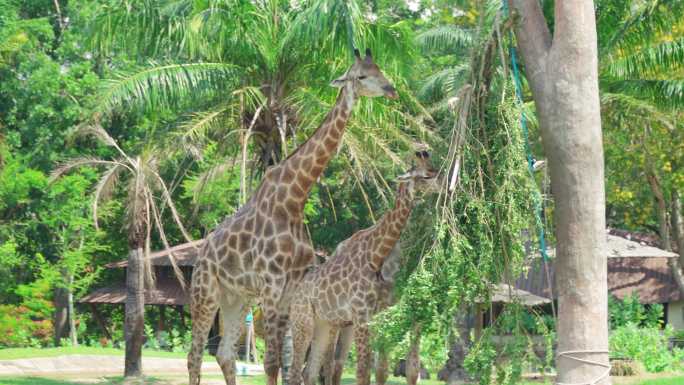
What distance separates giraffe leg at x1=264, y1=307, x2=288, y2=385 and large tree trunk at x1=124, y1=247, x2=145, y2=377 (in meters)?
5.85

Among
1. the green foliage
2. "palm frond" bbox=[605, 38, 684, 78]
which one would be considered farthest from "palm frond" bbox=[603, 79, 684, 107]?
the green foliage

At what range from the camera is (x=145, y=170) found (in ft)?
52.8

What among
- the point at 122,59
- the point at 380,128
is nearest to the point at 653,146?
the point at 380,128

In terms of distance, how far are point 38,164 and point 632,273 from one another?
1886cm

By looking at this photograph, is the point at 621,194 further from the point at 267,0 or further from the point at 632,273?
the point at 267,0

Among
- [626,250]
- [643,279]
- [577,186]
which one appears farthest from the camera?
[643,279]

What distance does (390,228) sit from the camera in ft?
37.3

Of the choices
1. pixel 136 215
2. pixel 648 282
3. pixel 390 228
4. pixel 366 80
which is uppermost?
pixel 366 80

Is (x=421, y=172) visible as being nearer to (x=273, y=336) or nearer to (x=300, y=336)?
(x=273, y=336)

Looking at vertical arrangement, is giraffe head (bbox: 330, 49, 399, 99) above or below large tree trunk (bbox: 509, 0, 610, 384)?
above

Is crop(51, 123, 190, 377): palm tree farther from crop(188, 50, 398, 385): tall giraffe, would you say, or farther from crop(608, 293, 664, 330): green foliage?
crop(608, 293, 664, 330): green foliage

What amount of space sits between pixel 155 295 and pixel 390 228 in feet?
66.2

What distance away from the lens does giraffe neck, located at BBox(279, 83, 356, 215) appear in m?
11.2

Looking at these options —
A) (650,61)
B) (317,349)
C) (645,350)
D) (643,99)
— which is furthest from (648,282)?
(317,349)
